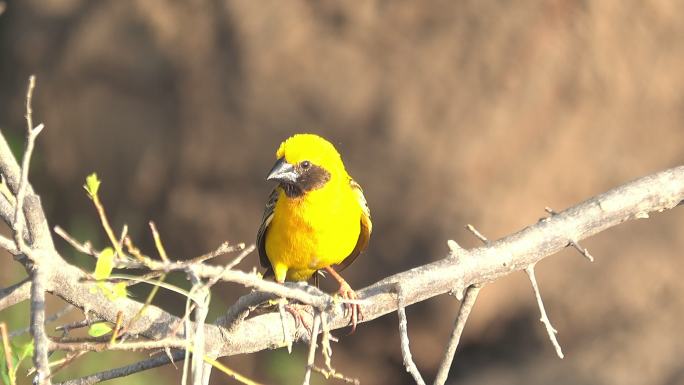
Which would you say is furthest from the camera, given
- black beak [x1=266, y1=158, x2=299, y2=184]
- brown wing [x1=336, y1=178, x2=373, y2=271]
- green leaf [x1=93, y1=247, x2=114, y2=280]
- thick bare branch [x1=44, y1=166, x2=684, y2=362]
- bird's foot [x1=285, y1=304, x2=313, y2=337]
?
brown wing [x1=336, y1=178, x2=373, y2=271]

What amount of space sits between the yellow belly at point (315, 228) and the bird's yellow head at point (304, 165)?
47 mm

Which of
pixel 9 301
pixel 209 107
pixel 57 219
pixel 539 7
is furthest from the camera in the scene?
pixel 57 219

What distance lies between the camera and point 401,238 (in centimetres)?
634

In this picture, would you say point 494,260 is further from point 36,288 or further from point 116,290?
point 36,288

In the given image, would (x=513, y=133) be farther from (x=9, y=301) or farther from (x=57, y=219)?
(x=9, y=301)

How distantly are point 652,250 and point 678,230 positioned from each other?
0.67 feet

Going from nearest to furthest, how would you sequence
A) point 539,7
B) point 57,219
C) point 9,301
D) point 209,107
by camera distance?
1. point 9,301
2. point 539,7
3. point 209,107
4. point 57,219

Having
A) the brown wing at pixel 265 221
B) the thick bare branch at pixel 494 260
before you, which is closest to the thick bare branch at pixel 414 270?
the thick bare branch at pixel 494 260

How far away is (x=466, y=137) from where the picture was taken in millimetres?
6191

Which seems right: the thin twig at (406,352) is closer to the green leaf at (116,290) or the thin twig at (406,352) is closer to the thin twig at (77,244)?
the green leaf at (116,290)

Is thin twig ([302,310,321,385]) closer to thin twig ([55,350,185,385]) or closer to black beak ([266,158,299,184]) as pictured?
thin twig ([55,350,185,385])

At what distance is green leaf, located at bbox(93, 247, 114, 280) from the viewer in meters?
1.81

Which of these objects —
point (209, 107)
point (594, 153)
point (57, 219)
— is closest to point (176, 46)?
point (209, 107)

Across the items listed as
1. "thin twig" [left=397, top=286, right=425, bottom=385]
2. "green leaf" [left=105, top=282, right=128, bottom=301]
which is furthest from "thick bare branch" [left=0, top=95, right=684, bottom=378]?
"green leaf" [left=105, top=282, right=128, bottom=301]
